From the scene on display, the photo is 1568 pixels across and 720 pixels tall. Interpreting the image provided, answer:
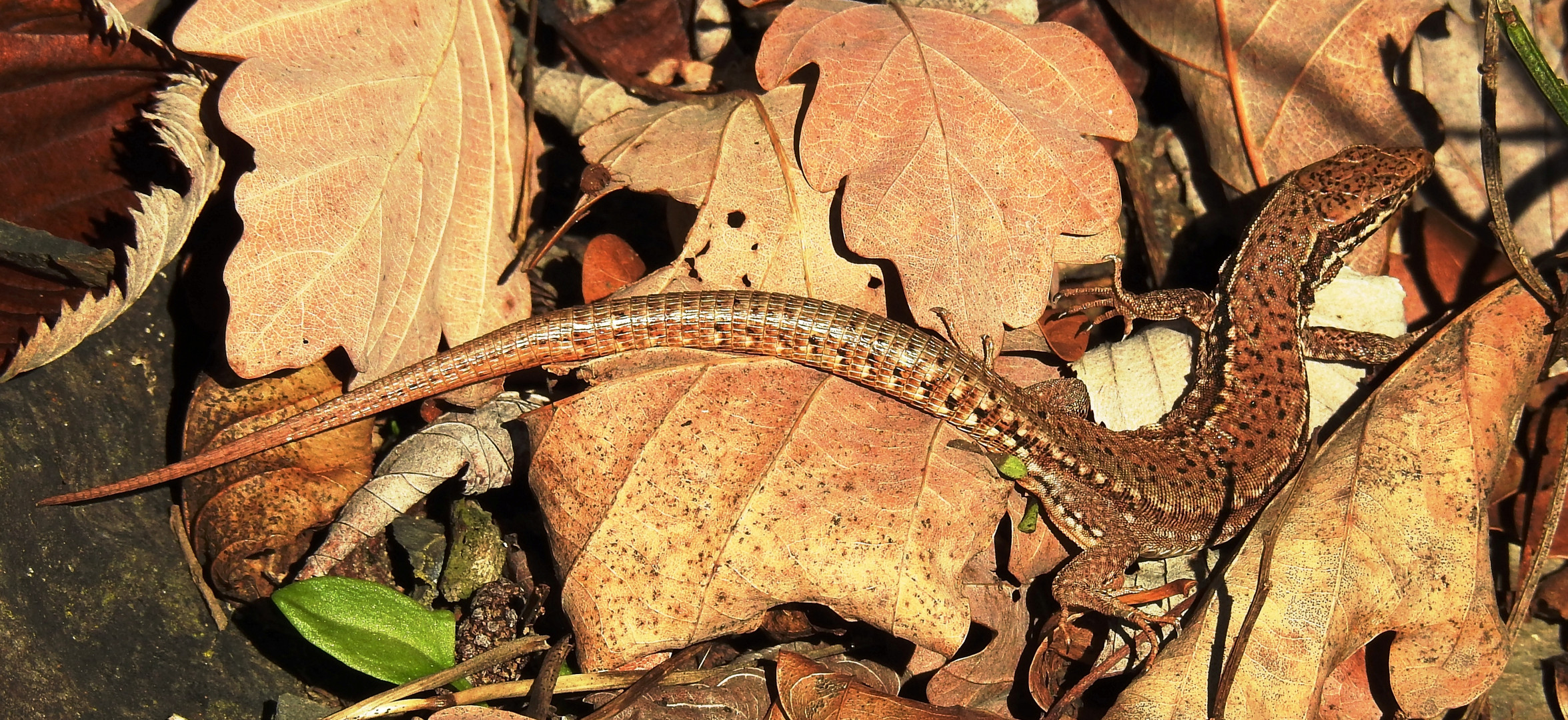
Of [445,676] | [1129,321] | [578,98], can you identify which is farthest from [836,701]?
[578,98]

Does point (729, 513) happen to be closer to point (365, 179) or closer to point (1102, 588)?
point (1102, 588)

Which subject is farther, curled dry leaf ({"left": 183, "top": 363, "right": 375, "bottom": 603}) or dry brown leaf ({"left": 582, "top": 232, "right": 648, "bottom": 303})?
dry brown leaf ({"left": 582, "top": 232, "right": 648, "bottom": 303})

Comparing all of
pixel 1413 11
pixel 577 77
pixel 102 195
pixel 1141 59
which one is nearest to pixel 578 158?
pixel 577 77

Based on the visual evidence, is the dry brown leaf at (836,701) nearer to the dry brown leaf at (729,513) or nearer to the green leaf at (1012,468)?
the dry brown leaf at (729,513)

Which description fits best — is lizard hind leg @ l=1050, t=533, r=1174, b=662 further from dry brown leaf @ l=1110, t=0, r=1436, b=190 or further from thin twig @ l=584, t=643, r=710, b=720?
dry brown leaf @ l=1110, t=0, r=1436, b=190

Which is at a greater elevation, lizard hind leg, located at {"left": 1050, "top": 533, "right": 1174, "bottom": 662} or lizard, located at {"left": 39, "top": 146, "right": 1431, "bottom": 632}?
lizard, located at {"left": 39, "top": 146, "right": 1431, "bottom": 632}

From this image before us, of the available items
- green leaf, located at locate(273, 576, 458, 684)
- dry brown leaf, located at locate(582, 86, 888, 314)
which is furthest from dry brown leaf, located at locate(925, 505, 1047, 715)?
green leaf, located at locate(273, 576, 458, 684)
